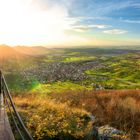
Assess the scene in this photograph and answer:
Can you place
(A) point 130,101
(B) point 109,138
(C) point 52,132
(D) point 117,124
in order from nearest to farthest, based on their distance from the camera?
(C) point 52,132 < (B) point 109,138 < (D) point 117,124 < (A) point 130,101

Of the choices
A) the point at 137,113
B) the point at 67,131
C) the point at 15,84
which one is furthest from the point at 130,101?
the point at 15,84

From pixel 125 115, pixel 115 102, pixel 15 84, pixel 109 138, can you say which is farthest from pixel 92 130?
pixel 15 84

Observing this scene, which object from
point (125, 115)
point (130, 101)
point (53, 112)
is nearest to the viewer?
point (53, 112)

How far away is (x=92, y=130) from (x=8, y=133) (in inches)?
188

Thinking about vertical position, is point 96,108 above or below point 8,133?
below

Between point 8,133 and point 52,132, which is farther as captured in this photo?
point 52,132

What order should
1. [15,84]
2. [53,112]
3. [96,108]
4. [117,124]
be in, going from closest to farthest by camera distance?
[53,112]
[117,124]
[96,108]
[15,84]

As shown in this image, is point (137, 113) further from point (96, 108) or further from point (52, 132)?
point (52, 132)

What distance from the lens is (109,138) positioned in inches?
493

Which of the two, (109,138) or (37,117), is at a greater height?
(37,117)

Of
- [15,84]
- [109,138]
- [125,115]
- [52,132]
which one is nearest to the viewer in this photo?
[52,132]

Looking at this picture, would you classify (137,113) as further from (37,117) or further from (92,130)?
(37,117)

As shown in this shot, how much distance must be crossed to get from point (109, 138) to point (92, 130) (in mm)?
777

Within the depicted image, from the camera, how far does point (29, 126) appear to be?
37.9ft
